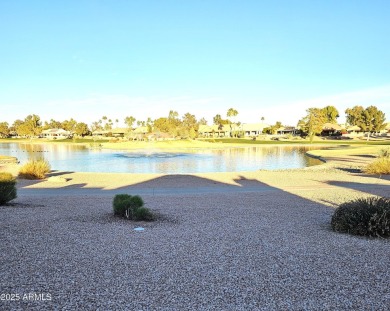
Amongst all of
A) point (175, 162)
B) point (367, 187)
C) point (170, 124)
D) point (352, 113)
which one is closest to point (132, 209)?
point (367, 187)

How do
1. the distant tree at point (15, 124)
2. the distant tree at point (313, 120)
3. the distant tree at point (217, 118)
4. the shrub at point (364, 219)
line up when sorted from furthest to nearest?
1. the distant tree at point (15, 124)
2. the distant tree at point (217, 118)
3. the distant tree at point (313, 120)
4. the shrub at point (364, 219)

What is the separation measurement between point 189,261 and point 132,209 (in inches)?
150

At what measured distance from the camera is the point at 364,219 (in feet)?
24.8

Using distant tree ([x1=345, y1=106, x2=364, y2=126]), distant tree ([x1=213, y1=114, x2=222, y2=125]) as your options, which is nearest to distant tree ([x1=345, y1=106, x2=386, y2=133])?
distant tree ([x1=345, y1=106, x2=364, y2=126])

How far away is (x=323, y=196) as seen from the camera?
513 inches

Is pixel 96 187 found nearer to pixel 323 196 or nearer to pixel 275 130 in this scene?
pixel 323 196

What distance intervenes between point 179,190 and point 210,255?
913 cm

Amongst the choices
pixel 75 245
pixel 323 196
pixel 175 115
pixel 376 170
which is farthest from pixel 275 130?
pixel 75 245

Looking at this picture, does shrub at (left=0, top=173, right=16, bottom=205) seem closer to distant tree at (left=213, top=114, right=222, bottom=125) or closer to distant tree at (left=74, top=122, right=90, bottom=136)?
distant tree at (left=74, top=122, right=90, bottom=136)

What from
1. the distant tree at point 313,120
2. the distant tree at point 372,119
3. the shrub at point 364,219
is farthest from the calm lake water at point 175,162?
the distant tree at point 372,119

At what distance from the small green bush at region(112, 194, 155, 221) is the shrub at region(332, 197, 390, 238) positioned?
4478 mm

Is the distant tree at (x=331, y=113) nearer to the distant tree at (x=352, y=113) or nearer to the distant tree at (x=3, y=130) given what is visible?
the distant tree at (x=352, y=113)

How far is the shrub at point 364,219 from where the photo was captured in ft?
23.9

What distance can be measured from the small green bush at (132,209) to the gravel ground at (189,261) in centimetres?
37
